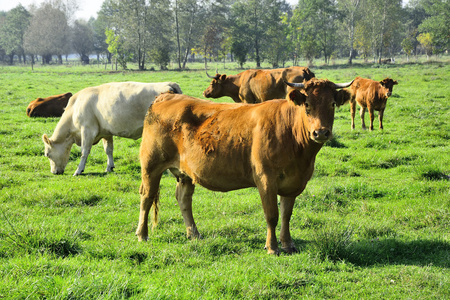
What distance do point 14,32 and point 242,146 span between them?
9834 cm

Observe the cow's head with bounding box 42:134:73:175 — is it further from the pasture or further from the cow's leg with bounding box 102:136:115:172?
the cow's leg with bounding box 102:136:115:172

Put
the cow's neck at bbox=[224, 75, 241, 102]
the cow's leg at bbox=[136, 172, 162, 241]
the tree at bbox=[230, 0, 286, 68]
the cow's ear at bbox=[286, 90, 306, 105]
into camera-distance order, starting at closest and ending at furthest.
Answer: the cow's ear at bbox=[286, 90, 306, 105], the cow's leg at bbox=[136, 172, 162, 241], the cow's neck at bbox=[224, 75, 241, 102], the tree at bbox=[230, 0, 286, 68]

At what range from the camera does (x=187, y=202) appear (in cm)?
596

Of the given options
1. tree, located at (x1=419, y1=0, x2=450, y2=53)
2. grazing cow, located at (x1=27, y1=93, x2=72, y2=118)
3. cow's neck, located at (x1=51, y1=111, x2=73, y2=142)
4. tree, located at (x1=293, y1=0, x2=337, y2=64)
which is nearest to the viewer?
cow's neck, located at (x1=51, y1=111, x2=73, y2=142)

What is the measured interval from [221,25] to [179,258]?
6637 centimetres

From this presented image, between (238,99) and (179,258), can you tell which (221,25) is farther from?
(179,258)

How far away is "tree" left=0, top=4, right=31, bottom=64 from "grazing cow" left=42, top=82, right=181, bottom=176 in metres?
88.8

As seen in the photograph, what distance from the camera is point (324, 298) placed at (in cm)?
400

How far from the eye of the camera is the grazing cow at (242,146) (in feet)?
15.5

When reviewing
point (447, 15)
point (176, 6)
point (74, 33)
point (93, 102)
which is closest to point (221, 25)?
point (176, 6)

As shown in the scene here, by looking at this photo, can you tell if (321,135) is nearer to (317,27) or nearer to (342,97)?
(342,97)

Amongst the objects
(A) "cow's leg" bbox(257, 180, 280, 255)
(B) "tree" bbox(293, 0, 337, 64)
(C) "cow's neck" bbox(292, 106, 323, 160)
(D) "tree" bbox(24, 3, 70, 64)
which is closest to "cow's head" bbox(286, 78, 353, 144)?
(C) "cow's neck" bbox(292, 106, 323, 160)

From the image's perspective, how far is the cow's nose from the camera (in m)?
4.45

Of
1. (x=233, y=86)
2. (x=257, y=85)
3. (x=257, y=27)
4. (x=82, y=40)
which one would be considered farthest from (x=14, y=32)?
(x=257, y=85)
